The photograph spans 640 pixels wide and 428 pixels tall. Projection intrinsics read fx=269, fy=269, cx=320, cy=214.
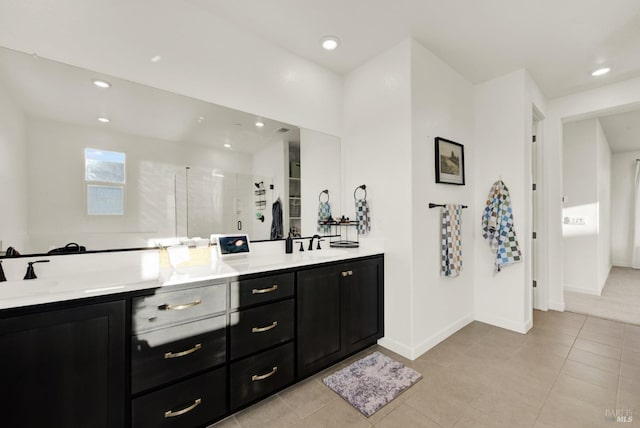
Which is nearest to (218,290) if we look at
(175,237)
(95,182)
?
(175,237)

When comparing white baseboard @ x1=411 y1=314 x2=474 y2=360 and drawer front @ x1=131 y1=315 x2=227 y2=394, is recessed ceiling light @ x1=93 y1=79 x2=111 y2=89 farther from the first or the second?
white baseboard @ x1=411 y1=314 x2=474 y2=360

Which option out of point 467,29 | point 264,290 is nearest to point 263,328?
point 264,290

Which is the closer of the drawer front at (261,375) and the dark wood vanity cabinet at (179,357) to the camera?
the dark wood vanity cabinet at (179,357)

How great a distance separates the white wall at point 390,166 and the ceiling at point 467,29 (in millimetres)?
232

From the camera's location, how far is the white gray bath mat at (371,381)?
182 cm

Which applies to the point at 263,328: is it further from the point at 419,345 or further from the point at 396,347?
the point at 419,345

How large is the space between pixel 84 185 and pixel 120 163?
234 millimetres

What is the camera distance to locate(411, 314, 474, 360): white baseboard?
7.93ft

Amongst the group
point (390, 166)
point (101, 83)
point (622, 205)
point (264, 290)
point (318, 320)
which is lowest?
A: point (318, 320)

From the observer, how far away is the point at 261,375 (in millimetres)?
1751

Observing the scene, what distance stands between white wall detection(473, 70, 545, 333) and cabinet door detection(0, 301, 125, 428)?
3403 mm

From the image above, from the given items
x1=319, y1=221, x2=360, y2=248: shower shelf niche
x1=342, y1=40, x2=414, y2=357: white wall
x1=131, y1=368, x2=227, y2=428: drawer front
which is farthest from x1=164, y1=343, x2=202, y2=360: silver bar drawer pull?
x1=342, y1=40, x2=414, y2=357: white wall

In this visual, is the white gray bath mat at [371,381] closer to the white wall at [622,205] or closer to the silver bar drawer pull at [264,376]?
the silver bar drawer pull at [264,376]

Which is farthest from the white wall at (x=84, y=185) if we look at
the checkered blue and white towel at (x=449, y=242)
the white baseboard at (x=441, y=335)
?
the checkered blue and white towel at (x=449, y=242)
